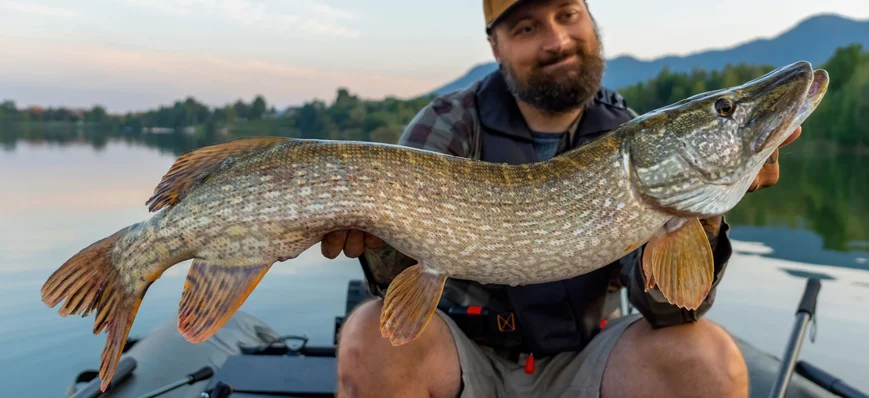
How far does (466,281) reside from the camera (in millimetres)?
2592

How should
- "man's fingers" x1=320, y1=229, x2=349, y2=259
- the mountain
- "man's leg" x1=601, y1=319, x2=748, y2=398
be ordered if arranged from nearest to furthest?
"man's fingers" x1=320, y1=229, x2=349, y2=259 < "man's leg" x1=601, y1=319, x2=748, y2=398 < the mountain

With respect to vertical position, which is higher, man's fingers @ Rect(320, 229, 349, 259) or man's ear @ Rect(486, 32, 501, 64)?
man's ear @ Rect(486, 32, 501, 64)

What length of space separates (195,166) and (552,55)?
1.80m

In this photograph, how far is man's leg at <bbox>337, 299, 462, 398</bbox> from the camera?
2102 millimetres

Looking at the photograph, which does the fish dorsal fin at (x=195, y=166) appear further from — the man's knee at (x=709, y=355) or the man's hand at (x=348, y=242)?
the man's knee at (x=709, y=355)

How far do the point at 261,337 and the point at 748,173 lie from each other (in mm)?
3353

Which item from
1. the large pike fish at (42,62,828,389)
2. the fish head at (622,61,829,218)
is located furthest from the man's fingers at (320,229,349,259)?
the fish head at (622,61,829,218)

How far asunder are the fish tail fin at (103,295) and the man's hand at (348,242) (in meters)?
0.59

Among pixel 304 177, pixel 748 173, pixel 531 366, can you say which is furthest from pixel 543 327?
pixel 304 177

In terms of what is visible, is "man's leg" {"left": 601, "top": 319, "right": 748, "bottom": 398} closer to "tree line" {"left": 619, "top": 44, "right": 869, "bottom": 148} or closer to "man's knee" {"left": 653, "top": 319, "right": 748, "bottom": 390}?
"man's knee" {"left": 653, "top": 319, "right": 748, "bottom": 390}

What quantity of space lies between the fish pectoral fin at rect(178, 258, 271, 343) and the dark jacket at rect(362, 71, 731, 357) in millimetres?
517

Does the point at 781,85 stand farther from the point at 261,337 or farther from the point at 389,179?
the point at 261,337

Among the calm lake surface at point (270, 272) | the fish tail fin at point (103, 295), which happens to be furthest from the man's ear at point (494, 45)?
the calm lake surface at point (270, 272)

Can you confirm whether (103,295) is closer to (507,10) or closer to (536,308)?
(536,308)
